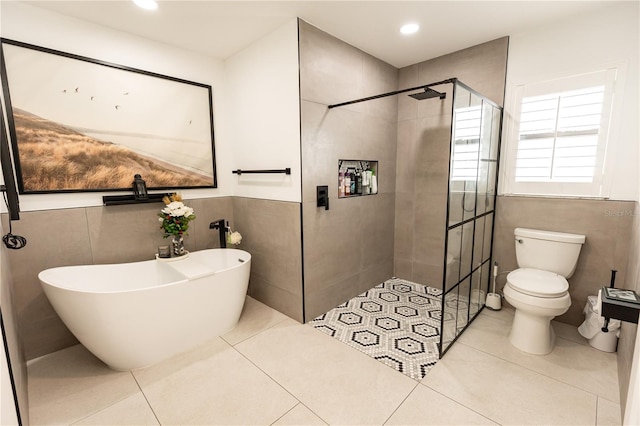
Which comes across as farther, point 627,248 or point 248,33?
point 248,33

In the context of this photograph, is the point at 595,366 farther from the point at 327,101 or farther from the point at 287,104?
the point at 287,104

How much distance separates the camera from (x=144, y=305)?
73.4 inches

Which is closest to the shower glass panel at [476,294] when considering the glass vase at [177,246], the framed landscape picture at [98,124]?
the glass vase at [177,246]

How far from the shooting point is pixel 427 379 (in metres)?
1.86

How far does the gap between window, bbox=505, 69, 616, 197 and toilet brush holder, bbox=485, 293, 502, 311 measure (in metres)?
1.01

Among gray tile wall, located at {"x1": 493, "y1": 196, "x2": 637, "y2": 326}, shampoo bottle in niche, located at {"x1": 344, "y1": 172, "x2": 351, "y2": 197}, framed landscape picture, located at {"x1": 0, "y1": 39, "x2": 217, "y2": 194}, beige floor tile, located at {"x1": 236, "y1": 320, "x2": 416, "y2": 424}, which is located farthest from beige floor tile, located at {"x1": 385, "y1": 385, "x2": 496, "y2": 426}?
framed landscape picture, located at {"x1": 0, "y1": 39, "x2": 217, "y2": 194}

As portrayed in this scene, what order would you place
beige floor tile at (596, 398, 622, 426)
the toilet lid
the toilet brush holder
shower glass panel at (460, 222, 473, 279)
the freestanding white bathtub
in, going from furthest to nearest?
the toilet brush holder
shower glass panel at (460, 222, 473, 279)
the toilet lid
the freestanding white bathtub
beige floor tile at (596, 398, 622, 426)

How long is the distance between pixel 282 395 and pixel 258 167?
1899 millimetres

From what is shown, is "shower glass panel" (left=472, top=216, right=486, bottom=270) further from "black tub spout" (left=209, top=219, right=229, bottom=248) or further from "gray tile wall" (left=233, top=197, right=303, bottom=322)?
"black tub spout" (left=209, top=219, right=229, bottom=248)

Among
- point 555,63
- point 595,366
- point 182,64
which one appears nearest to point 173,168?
point 182,64

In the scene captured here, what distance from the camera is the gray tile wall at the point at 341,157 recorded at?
2.38 m

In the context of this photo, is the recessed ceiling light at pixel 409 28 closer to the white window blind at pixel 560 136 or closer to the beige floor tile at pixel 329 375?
the white window blind at pixel 560 136

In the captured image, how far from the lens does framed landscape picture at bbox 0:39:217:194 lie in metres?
1.97

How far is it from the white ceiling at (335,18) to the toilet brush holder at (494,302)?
2.37 m
